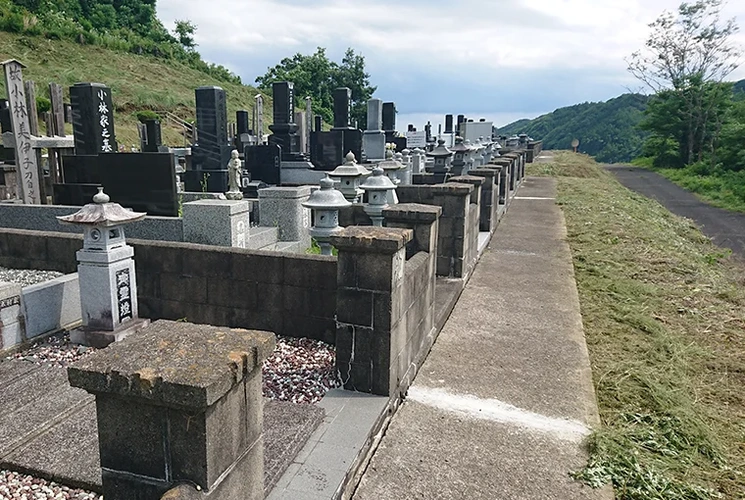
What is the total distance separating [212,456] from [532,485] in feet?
6.71

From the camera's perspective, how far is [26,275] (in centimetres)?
612

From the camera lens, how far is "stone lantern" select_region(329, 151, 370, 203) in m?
8.38

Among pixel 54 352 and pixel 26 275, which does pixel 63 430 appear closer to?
pixel 54 352

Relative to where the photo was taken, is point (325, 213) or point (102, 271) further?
point (325, 213)

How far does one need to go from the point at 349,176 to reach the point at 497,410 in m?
5.40

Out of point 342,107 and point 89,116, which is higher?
point 342,107

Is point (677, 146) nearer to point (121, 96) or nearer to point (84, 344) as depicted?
point (121, 96)

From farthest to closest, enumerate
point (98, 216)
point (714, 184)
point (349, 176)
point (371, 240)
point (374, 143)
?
1. point (714, 184)
2. point (374, 143)
3. point (349, 176)
4. point (98, 216)
5. point (371, 240)

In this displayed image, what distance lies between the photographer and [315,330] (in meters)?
4.95

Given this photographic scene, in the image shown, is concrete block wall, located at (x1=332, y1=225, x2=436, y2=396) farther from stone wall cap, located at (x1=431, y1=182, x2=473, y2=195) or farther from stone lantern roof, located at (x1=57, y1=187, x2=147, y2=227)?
stone wall cap, located at (x1=431, y1=182, x2=473, y2=195)

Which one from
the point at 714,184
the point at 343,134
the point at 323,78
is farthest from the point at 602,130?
the point at 343,134

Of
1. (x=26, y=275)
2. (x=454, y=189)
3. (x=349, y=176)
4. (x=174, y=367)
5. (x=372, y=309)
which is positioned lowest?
(x=26, y=275)

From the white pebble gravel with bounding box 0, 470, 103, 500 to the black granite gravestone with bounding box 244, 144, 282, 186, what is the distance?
1235cm

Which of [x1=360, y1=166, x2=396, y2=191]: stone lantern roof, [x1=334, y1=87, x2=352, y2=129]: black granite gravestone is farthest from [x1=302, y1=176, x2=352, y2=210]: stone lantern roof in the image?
[x1=334, y1=87, x2=352, y2=129]: black granite gravestone
